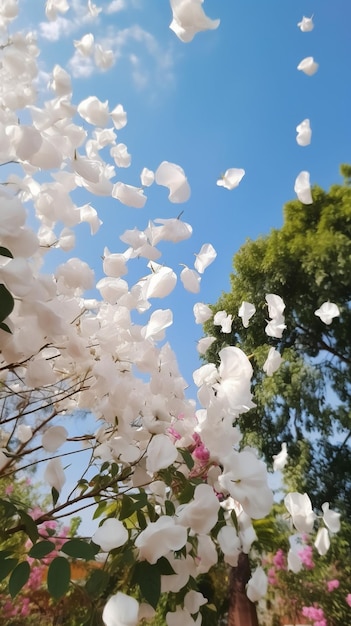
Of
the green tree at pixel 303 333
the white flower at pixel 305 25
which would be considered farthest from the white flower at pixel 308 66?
the green tree at pixel 303 333

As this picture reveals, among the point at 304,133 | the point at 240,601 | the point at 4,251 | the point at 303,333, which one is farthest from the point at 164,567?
the point at 303,333

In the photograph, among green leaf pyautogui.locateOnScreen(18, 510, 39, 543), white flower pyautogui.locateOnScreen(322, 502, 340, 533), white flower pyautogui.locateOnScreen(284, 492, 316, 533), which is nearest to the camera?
green leaf pyautogui.locateOnScreen(18, 510, 39, 543)

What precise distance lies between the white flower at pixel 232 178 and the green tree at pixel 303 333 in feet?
10.5

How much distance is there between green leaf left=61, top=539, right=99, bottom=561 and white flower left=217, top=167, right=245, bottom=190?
0.83m

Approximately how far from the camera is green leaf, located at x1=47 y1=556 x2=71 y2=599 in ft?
1.69

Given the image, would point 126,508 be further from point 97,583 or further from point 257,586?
point 257,586

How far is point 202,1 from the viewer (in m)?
0.73

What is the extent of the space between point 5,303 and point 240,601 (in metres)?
3.73

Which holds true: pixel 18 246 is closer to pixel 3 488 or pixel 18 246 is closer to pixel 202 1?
pixel 202 1

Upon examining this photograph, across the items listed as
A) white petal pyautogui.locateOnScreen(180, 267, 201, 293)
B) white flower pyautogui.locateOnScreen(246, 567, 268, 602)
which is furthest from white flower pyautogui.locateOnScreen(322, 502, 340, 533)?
white petal pyautogui.locateOnScreen(180, 267, 201, 293)

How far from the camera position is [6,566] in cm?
55

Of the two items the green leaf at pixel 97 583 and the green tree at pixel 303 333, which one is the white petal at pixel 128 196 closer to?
the green leaf at pixel 97 583

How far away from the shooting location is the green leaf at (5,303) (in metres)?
0.49

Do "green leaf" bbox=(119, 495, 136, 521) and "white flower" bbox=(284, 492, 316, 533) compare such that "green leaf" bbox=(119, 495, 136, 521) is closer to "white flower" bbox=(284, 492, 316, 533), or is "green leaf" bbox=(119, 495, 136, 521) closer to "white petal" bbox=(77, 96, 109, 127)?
"white flower" bbox=(284, 492, 316, 533)
